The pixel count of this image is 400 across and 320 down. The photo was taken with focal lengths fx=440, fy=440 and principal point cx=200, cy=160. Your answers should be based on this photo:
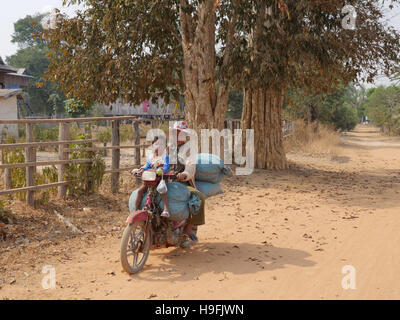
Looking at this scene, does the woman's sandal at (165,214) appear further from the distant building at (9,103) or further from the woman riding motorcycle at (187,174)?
the distant building at (9,103)

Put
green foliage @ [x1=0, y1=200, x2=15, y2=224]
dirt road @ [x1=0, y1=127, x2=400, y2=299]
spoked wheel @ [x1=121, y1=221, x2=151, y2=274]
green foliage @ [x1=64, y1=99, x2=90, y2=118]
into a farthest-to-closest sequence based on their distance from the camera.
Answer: green foliage @ [x1=64, y1=99, x2=90, y2=118] < green foliage @ [x1=0, y1=200, x2=15, y2=224] < spoked wheel @ [x1=121, y1=221, x2=151, y2=274] < dirt road @ [x1=0, y1=127, x2=400, y2=299]

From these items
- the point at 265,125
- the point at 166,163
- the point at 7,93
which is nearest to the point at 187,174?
the point at 166,163

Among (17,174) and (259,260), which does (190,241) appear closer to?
(259,260)

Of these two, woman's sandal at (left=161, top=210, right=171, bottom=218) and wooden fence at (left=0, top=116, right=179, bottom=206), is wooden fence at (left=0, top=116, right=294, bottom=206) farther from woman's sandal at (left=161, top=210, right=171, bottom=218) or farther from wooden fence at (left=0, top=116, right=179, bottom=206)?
woman's sandal at (left=161, top=210, right=171, bottom=218)

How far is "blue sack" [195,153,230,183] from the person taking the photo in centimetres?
598

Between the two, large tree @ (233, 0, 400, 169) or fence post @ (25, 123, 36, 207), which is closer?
fence post @ (25, 123, 36, 207)

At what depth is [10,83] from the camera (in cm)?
3941

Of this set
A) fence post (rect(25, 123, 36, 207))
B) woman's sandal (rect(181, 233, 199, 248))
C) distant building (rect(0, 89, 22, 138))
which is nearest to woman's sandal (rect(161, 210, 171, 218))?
woman's sandal (rect(181, 233, 199, 248))

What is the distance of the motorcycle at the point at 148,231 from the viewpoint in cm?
500

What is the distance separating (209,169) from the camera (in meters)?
6.01

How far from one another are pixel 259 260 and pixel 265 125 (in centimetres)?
977

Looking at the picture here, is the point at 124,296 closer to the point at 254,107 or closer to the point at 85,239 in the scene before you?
the point at 85,239

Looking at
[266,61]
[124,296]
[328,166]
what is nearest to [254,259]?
[124,296]

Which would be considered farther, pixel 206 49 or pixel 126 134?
pixel 126 134
